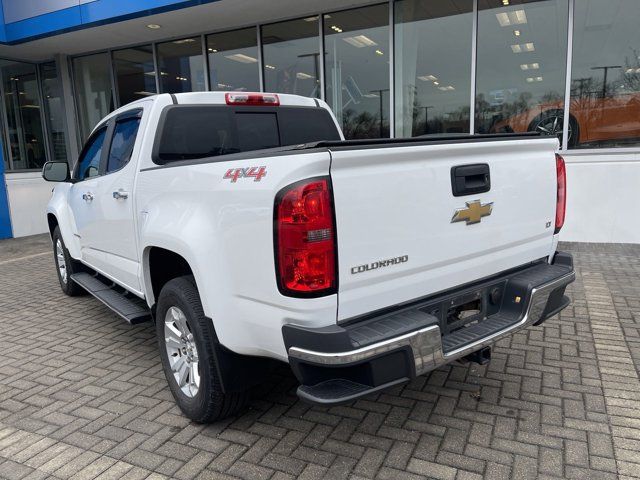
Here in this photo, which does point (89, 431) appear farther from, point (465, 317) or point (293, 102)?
point (293, 102)

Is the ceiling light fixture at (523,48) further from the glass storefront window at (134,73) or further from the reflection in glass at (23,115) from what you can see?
the reflection in glass at (23,115)

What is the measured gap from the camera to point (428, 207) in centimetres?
246

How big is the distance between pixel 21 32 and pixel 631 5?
36.5 feet

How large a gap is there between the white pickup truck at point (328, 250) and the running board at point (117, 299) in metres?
0.05

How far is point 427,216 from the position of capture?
2465 millimetres

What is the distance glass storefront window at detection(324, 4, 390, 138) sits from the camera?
8930 millimetres

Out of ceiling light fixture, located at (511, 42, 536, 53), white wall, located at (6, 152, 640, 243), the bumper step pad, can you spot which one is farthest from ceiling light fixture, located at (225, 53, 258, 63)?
the bumper step pad

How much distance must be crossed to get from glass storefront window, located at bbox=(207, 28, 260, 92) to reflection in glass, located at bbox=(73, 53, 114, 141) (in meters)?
3.13

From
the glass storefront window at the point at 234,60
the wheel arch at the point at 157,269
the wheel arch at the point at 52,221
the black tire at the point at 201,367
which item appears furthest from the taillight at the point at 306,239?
the glass storefront window at the point at 234,60

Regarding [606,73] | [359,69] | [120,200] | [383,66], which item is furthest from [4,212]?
[606,73]

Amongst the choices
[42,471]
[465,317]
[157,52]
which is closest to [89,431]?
[42,471]

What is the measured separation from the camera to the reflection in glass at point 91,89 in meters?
12.1

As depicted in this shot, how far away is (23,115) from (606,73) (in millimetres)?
12352

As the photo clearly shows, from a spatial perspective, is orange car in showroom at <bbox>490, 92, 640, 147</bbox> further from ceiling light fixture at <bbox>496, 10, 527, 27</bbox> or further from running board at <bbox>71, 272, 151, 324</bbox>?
running board at <bbox>71, 272, 151, 324</bbox>
